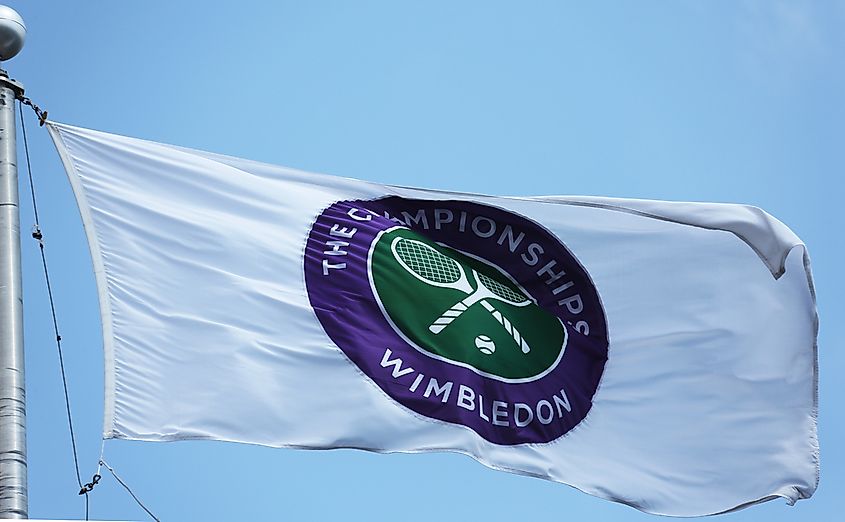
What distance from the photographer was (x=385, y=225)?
11867 millimetres

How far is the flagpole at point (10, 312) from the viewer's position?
8.11 metres

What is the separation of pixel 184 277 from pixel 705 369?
4737mm

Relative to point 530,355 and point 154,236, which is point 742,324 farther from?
point 154,236

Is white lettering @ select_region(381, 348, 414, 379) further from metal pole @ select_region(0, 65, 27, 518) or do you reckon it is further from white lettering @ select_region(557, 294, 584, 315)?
metal pole @ select_region(0, 65, 27, 518)

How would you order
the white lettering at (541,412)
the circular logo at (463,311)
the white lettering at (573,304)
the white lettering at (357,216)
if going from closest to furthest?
the circular logo at (463,311) → the white lettering at (541,412) → the white lettering at (357,216) → the white lettering at (573,304)

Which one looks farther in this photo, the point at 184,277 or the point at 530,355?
the point at 530,355

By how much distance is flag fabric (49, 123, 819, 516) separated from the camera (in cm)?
1001

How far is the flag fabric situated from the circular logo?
0.06 ft

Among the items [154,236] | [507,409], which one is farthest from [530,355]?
[154,236]

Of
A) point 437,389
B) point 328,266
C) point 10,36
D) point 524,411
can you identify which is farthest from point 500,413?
point 10,36

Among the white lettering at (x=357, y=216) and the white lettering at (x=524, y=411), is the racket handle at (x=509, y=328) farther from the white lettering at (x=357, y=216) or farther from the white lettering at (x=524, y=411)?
the white lettering at (x=357, y=216)

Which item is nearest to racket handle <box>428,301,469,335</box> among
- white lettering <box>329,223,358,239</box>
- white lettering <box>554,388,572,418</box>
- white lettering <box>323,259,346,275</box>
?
white lettering <box>323,259,346,275</box>

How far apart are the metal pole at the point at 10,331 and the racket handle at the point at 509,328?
158 inches

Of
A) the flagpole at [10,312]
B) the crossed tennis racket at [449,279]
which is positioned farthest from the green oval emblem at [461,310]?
the flagpole at [10,312]
